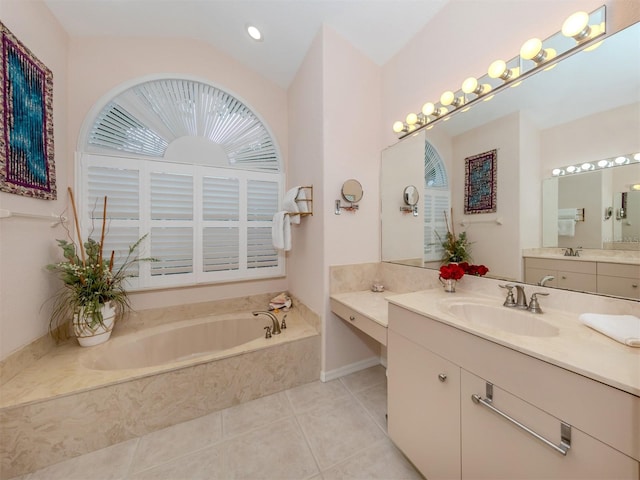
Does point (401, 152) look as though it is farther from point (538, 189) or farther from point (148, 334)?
point (148, 334)

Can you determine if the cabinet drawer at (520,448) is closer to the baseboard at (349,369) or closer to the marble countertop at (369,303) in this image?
the marble countertop at (369,303)

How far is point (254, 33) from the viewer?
78.0 inches

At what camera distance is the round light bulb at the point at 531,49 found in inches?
41.8

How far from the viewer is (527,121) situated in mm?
1208

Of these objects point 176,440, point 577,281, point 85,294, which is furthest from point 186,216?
point 577,281

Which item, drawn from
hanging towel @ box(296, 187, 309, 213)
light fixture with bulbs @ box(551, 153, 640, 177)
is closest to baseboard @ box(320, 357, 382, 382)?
hanging towel @ box(296, 187, 309, 213)

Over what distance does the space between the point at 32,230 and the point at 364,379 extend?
263cm

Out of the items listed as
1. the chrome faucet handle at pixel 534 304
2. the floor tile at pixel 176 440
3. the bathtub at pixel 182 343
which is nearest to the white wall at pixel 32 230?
the bathtub at pixel 182 343

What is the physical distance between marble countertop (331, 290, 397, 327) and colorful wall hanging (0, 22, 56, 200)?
2166 millimetres

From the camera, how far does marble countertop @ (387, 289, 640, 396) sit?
58 centimetres

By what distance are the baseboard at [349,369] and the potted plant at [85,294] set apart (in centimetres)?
175

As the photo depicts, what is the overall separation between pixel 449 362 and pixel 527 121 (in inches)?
50.5

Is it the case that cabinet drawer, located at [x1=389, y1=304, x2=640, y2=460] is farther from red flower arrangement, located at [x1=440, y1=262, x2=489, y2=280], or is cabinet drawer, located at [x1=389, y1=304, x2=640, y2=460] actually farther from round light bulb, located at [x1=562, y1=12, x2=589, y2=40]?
round light bulb, located at [x1=562, y1=12, x2=589, y2=40]

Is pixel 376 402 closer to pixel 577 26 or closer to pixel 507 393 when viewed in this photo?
pixel 507 393
